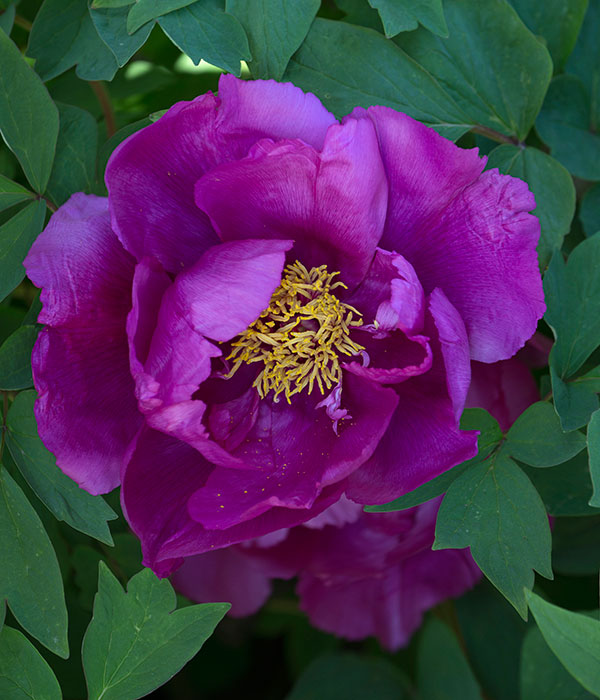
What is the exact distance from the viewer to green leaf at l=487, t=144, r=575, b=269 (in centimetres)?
68

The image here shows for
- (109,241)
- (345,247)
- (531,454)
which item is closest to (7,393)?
(109,241)

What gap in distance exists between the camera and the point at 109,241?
61 cm

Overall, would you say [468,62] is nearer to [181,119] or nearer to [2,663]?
[181,119]

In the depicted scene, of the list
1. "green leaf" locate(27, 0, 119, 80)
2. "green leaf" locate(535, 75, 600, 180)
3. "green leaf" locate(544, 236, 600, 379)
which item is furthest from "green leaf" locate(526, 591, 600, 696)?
"green leaf" locate(27, 0, 119, 80)

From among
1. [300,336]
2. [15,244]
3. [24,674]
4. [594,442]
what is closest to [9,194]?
[15,244]

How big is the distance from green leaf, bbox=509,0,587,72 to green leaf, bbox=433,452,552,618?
1.29 feet

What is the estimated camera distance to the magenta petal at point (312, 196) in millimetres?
564

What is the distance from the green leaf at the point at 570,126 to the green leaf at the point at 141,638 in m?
0.48

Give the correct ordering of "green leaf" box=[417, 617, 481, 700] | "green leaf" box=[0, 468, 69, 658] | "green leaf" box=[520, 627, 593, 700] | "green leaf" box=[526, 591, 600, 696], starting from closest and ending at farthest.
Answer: "green leaf" box=[526, 591, 600, 696]
"green leaf" box=[0, 468, 69, 658]
"green leaf" box=[520, 627, 593, 700]
"green leaf" box=[417, 617, 481, 700]

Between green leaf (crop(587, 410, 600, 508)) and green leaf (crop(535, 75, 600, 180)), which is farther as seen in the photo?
green leaf (crop(535, 75, 600, 180))

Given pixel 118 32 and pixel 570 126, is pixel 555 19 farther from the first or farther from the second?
pixel 118 32

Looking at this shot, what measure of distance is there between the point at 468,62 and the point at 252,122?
228 millimetres

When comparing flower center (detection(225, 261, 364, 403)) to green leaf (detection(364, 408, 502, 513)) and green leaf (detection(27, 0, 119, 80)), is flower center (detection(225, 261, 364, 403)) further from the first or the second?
green leaf (detection(27, 0, 119, 80))

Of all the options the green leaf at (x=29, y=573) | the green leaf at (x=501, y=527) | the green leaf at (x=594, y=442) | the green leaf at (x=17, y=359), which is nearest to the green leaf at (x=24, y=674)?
the green leaf at (x=29, y=573)
